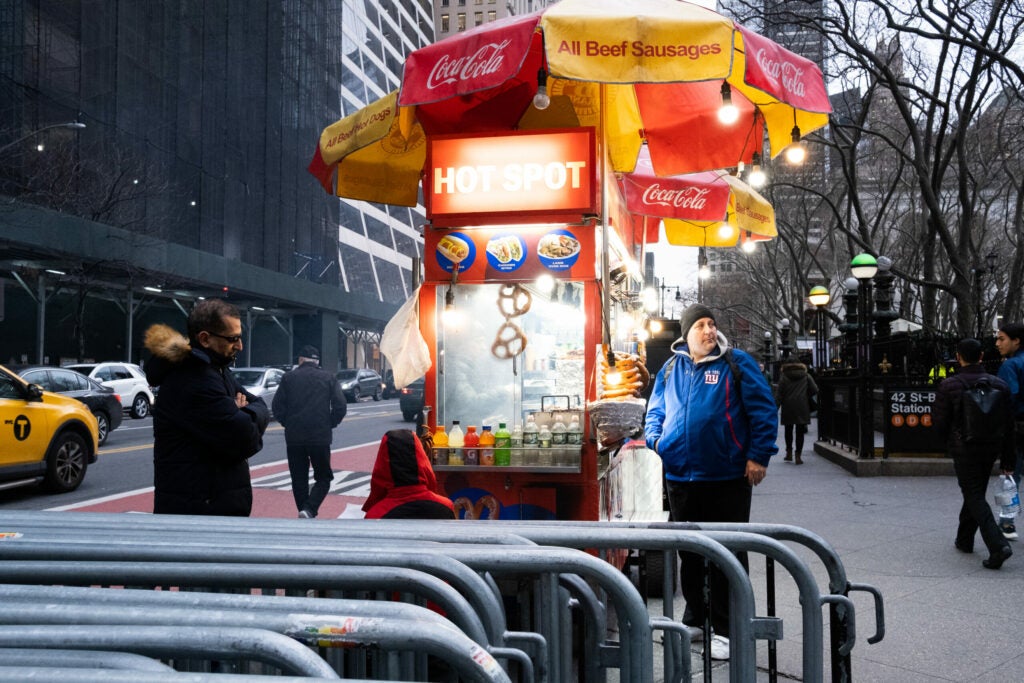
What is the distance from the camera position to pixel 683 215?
388 inches

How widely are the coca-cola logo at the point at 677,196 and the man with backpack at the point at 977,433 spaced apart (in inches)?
135

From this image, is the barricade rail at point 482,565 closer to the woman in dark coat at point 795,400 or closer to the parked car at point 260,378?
the woman in dark coat at point 795,400

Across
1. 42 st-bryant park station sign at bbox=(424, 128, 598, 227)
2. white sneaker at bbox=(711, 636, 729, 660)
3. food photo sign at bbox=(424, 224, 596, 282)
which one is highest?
42 st-bryant park station sign at bbox=(424, 128, 598, 227)

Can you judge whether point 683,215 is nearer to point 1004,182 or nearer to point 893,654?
point 893,654

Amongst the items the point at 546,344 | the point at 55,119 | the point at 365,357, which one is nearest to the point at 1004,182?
the point at 546,344

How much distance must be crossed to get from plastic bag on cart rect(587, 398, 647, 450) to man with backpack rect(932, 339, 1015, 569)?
125 inches

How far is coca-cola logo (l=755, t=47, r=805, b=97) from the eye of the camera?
5156 millimetres

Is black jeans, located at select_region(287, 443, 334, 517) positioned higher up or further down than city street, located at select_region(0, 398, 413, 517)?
higher up

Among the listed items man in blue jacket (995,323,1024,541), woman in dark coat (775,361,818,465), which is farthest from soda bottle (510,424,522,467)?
woman in dark coat (775,361,818,465)

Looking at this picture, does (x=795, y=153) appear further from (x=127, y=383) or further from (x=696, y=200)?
(x=127, y=383)

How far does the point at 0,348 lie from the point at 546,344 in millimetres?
34600

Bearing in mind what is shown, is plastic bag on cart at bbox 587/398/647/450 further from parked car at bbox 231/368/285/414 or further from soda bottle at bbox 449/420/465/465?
parked car at bbox 231/368/285/414

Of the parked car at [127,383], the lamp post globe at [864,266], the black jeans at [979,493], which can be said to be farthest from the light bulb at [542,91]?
the parked car at [127,383]

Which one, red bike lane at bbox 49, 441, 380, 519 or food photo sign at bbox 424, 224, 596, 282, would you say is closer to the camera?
food photo sign at bbox 424, 224, 596, 282
